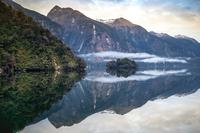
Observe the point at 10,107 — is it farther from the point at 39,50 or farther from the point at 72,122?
the point at 39,50

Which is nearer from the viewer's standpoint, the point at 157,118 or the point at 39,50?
the point at 157,118

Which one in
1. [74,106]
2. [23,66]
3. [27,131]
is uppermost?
[27,131]

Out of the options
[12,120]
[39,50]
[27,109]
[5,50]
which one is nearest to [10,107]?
[27,109]

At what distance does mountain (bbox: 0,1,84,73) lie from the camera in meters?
123

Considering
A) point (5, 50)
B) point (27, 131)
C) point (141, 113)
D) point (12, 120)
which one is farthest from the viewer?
point (5, 50)

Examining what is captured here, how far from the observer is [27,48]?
5384 inches

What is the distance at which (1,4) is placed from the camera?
488ft

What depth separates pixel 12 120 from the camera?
2334cm

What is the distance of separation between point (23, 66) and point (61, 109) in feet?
312

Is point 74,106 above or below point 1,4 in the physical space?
below

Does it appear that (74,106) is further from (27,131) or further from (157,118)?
(27,131)

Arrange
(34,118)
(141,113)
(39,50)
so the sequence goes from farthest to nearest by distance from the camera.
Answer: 1. (39,50)
2. (141,113)
3. (34,118)

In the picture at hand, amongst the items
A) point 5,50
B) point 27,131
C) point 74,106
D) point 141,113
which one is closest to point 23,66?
point 5,50

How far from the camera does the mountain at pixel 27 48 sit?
123m
